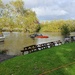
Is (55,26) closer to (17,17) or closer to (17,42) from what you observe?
(17,17)

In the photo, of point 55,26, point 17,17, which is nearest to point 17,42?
point 17,17

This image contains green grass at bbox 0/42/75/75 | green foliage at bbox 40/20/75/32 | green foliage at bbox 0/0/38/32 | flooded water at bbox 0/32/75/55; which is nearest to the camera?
green grass at bbox 0/42/75/75

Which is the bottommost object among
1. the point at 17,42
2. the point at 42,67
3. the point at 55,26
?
the point at 17,42

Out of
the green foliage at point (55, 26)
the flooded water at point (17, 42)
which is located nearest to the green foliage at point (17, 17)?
the flooded water at point (17, 42)

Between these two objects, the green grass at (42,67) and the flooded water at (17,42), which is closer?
the green grass at (42,67)

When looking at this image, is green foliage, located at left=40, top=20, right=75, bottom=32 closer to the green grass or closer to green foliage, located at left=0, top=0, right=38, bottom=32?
green foliage, located at left=0, top=0, right=38, bottom=32

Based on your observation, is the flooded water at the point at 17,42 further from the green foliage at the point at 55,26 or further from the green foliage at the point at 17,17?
the green foliage at the point at 55,26

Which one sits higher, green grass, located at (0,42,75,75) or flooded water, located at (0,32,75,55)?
green grass, located at (0,42,75,75)

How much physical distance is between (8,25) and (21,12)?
10762 mm

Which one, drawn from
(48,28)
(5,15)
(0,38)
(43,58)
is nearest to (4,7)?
(5,15)

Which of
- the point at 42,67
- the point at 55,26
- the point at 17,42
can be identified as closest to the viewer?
the point at 42,67

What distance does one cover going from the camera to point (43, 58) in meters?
11.9

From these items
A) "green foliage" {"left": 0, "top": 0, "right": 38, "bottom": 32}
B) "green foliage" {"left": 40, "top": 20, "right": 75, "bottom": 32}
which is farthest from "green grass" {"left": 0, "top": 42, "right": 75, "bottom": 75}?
"green foliage" {"left": 40, "top": 20, "right": 75, "bottom": 32}

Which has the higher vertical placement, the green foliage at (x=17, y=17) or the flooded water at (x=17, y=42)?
the green foliage at (x=17, y=17)
